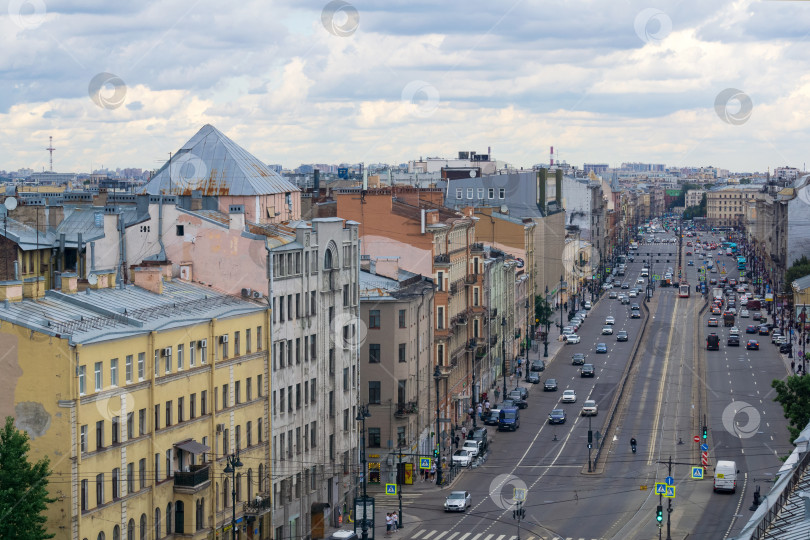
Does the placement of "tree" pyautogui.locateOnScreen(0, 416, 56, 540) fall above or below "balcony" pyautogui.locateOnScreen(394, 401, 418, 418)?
above

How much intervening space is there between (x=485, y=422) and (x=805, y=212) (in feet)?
321

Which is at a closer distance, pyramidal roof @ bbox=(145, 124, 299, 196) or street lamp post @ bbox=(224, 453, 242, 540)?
street lamp post @ bbox=(224, 453, 242, 540)

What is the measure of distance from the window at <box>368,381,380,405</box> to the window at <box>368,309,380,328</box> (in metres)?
3.04

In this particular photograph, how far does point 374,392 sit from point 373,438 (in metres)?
2.44

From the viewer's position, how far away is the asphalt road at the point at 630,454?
64.5 m

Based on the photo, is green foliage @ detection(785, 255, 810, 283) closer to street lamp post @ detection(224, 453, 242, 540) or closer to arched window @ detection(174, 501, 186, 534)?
street lamp post @ detection(224, 453, 242, 540)

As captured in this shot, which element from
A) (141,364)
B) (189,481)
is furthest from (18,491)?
(189,481)

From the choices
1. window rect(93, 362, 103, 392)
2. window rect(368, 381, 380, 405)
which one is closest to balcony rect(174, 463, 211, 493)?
window rect(93, 362, 103, 392)

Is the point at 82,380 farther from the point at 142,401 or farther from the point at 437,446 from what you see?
the point at 437,446

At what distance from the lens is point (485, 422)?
93625 millimetres

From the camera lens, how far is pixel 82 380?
4659cm

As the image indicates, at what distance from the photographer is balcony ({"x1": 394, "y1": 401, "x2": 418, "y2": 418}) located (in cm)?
7581

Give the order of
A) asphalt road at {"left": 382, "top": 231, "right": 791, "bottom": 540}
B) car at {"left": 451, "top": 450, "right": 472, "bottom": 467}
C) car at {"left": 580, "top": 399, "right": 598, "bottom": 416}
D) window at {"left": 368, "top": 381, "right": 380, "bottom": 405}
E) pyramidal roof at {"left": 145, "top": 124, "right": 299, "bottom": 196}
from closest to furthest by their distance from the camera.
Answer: asphalt road at {"left": 382, "top": 231, "right": 791, "bottom": 540}, pyramidal roof at {"left": 145, "top": 124, "right": 299, "bottom": 196}, window at {"left": 368, "top": 381, "right": 380, "bottom": 405}, car at {"left": 451, "top": 450, "right": 472, "bottom": 467}, car at {"left": 580, "top": 399, "right": 598, "bottom": 416}

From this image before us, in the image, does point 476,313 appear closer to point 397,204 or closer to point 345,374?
point 397,204
